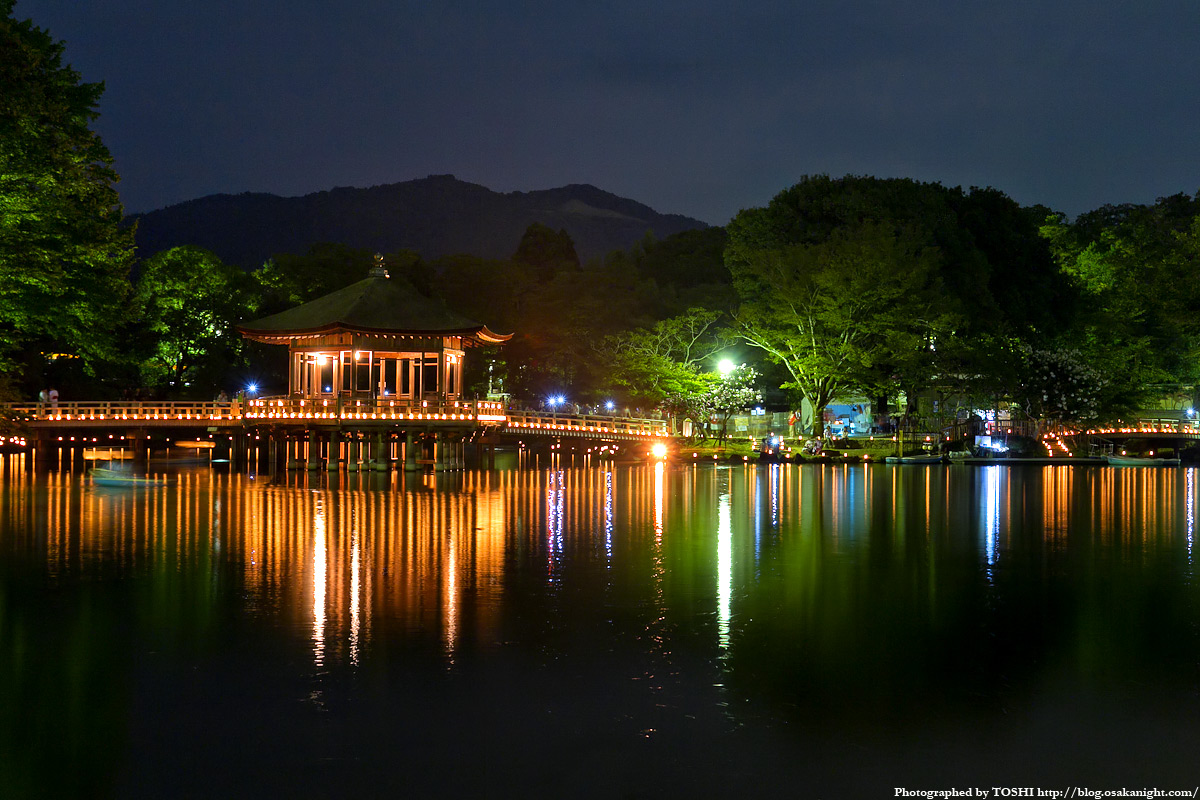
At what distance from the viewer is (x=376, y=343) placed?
40.9 metres

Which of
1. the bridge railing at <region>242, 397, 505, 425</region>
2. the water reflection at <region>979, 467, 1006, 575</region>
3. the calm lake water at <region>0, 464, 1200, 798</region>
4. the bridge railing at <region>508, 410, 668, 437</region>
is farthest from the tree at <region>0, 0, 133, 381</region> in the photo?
the water reflection at <region>979, 467, 1006, 575</region>

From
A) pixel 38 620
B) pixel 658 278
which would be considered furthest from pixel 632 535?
pixel 658 278

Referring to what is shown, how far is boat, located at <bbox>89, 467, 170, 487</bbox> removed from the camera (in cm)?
3088

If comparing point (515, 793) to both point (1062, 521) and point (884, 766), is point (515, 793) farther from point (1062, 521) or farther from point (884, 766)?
point (1062, 521)

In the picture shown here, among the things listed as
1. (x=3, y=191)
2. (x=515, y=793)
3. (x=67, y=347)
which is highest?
(x=3, y=191)

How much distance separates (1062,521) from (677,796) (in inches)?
663

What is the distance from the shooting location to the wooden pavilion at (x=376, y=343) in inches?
1580

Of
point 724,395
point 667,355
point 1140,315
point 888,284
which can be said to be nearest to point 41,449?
point 667,355

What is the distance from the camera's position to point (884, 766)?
7.58m

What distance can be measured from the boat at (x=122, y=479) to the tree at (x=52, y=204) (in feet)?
13.6

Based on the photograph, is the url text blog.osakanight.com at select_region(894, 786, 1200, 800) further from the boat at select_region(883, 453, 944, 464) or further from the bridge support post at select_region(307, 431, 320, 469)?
the boat at select_region(883, 453, 944, 464)

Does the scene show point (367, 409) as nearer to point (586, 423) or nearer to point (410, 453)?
point (410, 453)

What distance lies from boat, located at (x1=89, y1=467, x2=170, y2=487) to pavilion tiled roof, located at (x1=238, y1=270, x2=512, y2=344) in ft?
28.8

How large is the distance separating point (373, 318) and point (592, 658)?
3163cm
